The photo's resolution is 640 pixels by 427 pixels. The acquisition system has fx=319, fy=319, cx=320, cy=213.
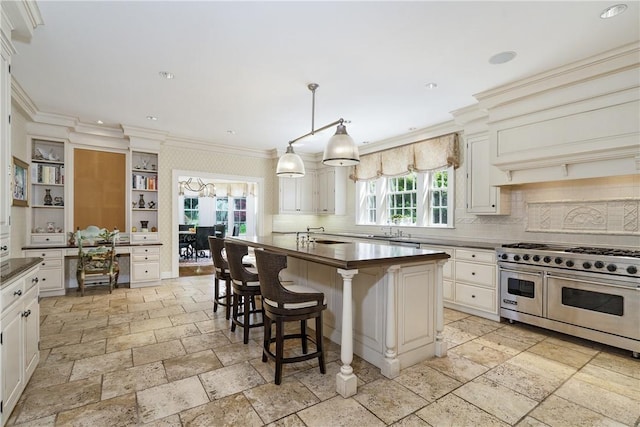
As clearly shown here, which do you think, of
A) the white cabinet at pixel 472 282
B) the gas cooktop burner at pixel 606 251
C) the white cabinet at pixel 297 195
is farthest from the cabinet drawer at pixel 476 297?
the white cabinet at pixel 297 195

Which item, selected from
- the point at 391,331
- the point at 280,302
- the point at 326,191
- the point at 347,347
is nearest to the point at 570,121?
the point at 391,331

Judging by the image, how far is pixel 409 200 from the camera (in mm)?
5750

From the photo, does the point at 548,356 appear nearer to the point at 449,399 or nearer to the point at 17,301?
the point at 449,399

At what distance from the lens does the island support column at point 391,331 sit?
242cm

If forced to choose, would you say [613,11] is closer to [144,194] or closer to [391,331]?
[391,331]

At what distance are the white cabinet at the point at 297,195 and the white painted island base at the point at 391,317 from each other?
4.28 metres

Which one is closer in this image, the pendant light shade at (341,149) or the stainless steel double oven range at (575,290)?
the stainless steel double oven range at (575,290)

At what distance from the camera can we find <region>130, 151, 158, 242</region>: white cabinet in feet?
18.9

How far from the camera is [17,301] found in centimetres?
206

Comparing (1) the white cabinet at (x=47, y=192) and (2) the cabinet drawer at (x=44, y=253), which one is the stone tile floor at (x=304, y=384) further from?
(1) the white cabinet at (x=47, y=192)

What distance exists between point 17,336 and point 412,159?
5211 mm

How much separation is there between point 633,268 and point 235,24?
3932 millimetres

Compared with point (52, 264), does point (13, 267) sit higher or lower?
higher

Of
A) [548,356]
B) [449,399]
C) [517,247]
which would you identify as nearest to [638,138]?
[517,247]
